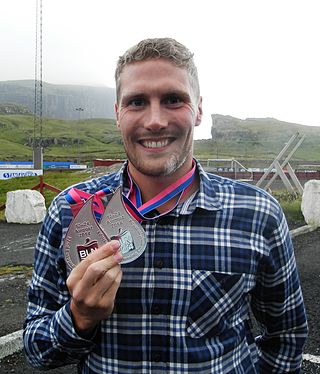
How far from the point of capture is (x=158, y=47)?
179cm

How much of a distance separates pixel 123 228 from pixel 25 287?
5625mm

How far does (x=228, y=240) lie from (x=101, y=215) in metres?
0.51

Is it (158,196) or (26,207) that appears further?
(26,207)

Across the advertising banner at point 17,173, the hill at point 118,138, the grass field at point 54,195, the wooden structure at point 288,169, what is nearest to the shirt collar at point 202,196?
the grass field at point 54,195

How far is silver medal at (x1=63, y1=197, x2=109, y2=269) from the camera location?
1.59 m

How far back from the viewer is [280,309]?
1.97 meters

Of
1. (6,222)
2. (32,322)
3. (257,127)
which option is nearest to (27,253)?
(6,222)

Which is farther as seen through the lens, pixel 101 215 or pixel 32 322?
pixel 32 322

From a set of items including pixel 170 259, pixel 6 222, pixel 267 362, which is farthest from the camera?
pixel 6 222

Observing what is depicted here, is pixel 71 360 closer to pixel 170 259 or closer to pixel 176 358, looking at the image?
pixel 176 358

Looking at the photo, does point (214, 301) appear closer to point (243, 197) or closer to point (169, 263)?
point (169, 263)

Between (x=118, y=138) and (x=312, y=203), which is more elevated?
(x=118, y=138)

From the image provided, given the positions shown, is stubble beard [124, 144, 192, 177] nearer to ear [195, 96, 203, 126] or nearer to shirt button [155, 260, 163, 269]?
ear [195, 96, 203, 126]

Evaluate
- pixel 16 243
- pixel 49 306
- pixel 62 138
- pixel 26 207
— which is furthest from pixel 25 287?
pixel 62 138
